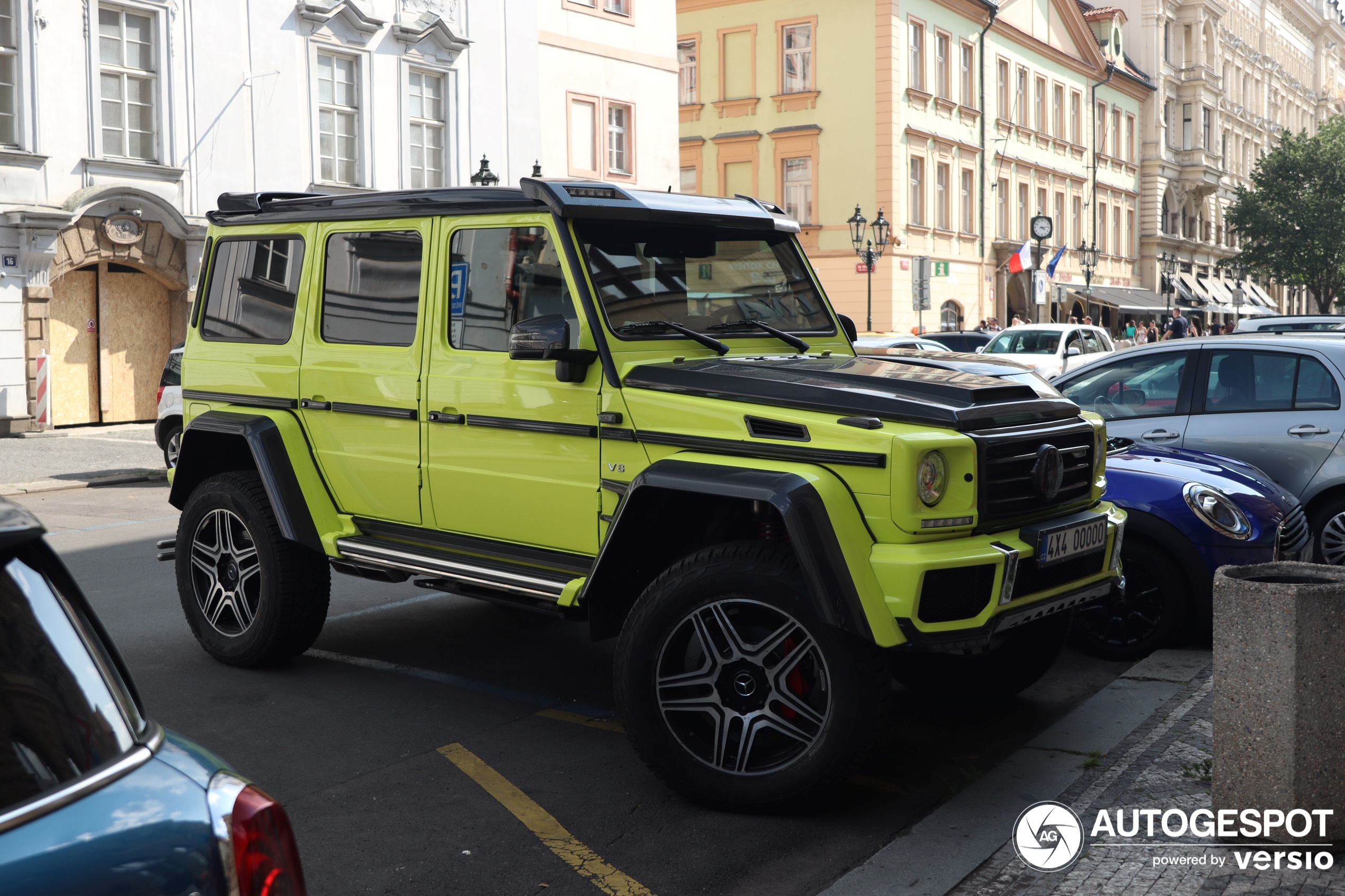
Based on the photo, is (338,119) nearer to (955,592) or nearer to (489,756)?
(489,756)

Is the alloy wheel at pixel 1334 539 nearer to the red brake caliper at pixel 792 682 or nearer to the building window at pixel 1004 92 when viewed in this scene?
the red brake caliper at pixel 792 682

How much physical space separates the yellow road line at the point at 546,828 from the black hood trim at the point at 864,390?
62.1 inches

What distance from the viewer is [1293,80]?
279ft

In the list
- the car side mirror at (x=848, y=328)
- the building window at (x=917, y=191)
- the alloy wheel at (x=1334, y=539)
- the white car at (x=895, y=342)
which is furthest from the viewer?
the building window at (x=917, y=191)

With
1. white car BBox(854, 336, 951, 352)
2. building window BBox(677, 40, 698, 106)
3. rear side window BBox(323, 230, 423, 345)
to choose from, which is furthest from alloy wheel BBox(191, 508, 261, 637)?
building window BBox(677, 40, 698, 106)

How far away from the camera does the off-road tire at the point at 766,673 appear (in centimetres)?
423

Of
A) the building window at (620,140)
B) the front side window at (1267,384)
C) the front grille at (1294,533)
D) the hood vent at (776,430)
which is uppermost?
the building window at (620,140)

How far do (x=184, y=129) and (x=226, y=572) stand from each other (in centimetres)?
1670

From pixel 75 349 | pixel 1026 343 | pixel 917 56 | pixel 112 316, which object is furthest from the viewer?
pixel 917 56

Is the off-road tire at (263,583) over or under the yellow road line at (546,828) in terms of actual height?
over

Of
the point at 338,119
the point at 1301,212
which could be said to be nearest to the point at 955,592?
the point at 338,119

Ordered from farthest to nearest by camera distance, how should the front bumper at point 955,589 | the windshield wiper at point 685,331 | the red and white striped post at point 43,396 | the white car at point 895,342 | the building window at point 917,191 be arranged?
the building window at point 917,191 → the red and white striped post at point 43,396 → the white car at point 895,342 → the windshield wiper at point 685,331 → the front bumper at point 955,589

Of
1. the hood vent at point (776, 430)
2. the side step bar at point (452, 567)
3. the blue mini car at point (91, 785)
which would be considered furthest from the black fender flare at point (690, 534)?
the blue mini car at point (91, 785)

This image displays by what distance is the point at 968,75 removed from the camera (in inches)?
1695
